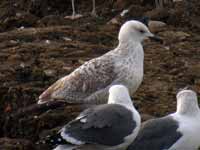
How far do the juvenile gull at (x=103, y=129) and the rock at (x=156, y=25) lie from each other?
595 centimetres

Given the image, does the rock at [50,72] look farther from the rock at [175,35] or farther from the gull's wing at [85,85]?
the rock at [175,35]

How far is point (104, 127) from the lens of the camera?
8.05 metres

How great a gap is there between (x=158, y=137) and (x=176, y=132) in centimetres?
20

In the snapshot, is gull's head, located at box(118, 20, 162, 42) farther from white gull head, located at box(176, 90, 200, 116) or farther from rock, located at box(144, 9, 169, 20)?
rock, located at box(144, 9, 169, 20)

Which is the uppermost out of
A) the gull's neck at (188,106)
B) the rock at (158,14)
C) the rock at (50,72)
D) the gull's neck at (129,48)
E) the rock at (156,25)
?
the gull's neck at (188,106)

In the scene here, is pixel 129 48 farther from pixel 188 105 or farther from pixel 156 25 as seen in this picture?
pixel 156 25

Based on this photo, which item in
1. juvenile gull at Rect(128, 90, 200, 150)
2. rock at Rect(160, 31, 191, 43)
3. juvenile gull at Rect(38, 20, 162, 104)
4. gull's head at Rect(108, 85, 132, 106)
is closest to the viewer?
juvenile gull at Rect(128, 90, 200, 150)

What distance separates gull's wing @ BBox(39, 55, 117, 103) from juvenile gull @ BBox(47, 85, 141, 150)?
1.46 metres

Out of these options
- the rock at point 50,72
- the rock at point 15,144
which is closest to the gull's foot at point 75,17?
the rock at point 50,72

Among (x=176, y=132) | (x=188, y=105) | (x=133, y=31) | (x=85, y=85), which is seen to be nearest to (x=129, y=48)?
(x=133, y=31)

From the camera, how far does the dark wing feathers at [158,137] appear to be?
26.9ft

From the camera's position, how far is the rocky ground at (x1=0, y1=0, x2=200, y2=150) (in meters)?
10.1

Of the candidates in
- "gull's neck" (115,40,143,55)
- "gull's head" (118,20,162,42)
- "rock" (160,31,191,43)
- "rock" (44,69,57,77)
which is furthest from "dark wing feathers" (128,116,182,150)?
"rock" (160,31,191,43)

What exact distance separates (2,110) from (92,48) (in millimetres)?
2776
